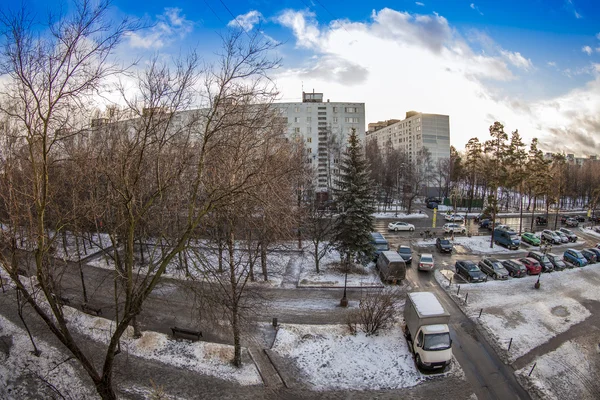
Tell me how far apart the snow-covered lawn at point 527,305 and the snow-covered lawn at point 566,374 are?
82 cm

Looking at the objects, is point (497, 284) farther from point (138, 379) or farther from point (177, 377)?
point (138, 379)

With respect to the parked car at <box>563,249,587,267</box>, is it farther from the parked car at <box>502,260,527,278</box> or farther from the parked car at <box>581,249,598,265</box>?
the parked car at <box>502,260,527,278</box>

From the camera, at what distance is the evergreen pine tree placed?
71.7 feet

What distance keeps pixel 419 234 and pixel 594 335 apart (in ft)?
68.8

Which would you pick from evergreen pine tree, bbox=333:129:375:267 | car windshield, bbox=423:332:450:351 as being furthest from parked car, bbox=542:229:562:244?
car windshield, bbox=423:332:450:351

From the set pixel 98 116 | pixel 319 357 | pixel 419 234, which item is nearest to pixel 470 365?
pixel 319 357

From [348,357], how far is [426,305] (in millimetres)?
4014

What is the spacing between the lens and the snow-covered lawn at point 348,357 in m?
11.8

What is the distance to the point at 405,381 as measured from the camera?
38.9ft

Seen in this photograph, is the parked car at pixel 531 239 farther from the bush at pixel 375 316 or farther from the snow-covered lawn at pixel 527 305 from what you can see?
the bush at pixel 375 316

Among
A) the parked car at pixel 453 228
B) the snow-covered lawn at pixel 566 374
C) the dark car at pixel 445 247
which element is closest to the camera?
the snow-covered lawn at pixel 566 374

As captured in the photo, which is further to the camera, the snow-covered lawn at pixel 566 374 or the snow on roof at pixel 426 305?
the snow on roof at pixel 426 305

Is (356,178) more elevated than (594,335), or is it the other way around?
(356,178)

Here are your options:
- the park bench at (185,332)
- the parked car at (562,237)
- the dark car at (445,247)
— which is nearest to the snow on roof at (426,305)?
the park bench at (185,332)
